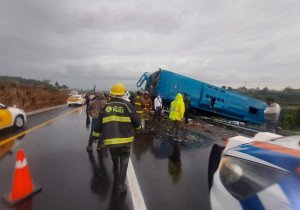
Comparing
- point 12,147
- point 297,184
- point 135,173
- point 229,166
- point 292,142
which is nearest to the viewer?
point 297,184

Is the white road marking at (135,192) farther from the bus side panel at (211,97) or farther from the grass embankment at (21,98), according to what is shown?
the grass embankment at (21,98)

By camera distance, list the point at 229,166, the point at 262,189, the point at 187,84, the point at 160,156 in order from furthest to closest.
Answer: the point at 187,84, the point at 160,156, the point at 229,166, the point at 262,189

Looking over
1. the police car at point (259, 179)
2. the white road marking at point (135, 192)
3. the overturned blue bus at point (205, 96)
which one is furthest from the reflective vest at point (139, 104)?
the police car at point (259, 179)

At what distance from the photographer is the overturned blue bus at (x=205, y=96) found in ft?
61.9

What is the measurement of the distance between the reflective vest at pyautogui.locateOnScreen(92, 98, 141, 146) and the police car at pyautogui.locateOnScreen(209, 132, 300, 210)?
8.04 feet

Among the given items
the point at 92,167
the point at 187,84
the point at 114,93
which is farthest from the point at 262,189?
the point at 187,84

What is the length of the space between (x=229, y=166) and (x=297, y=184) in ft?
2.33

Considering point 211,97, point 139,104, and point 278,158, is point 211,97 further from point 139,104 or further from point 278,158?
point 278,158

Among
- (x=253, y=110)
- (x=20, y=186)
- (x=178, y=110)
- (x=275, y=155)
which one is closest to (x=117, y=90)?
(x=20, y=186)

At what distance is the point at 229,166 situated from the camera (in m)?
2.46

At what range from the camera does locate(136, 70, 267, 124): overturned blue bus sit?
1888cm

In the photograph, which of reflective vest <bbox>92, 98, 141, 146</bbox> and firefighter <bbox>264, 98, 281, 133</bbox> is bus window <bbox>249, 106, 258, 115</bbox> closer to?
firefighter <bbox>264, 98, 281, 133</bbox>

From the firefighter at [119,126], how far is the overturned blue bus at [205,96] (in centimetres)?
1391

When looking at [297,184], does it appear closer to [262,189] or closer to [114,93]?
[262,189]
